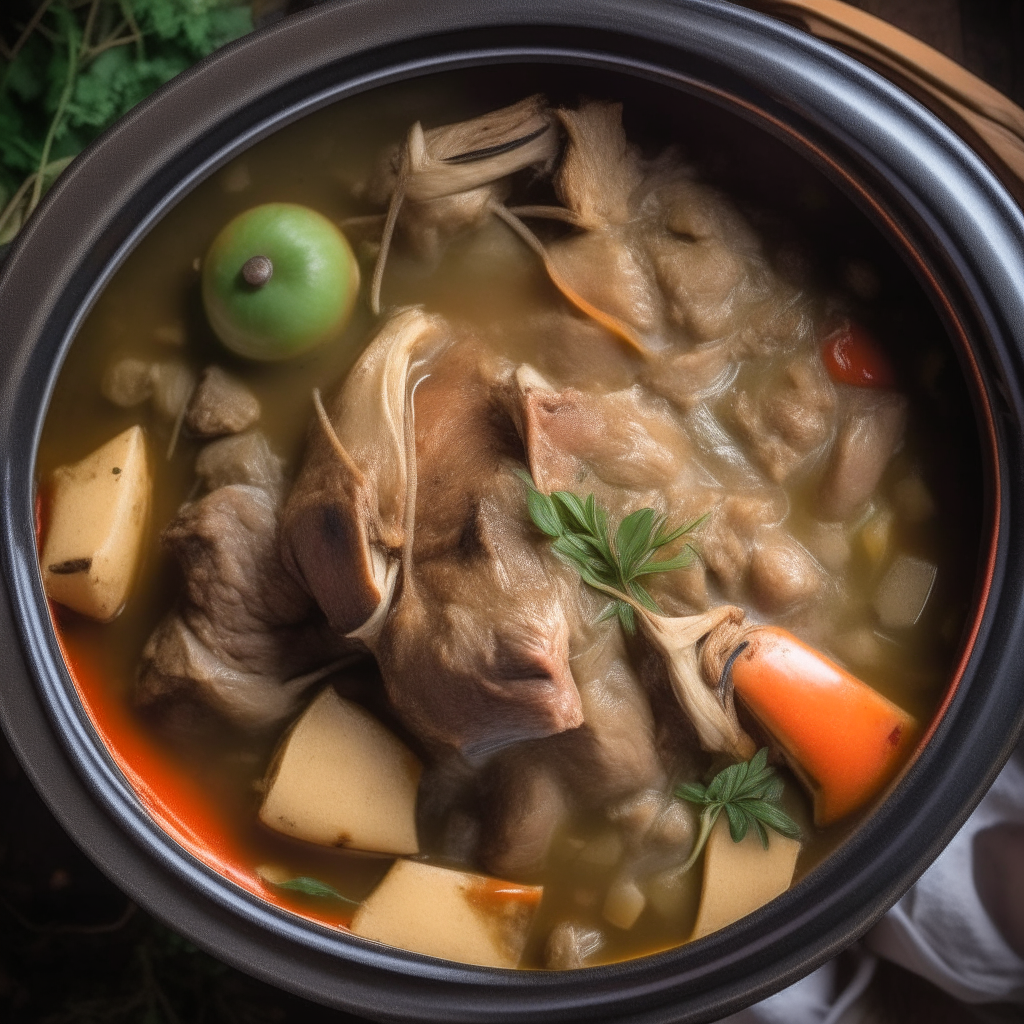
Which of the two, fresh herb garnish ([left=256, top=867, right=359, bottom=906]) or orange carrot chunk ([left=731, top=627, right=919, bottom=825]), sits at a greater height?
orange carrot chunk ([left=731, top=627, right=919, bottom=825])

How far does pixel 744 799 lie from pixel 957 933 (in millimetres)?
810

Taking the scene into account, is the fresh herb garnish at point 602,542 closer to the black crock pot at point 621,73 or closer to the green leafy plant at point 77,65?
the black crock pot at point 621,73

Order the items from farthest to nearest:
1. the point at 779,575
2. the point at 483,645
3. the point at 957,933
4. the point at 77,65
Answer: the point at 957,933
the point at 77,65
the point at 779,575
the point at 483,645

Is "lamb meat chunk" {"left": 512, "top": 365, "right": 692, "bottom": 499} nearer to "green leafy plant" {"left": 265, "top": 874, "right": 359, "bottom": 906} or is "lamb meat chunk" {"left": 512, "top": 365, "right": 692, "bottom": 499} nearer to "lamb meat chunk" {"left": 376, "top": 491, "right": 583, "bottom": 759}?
"lamb meat chunk" {"left": 376, "top": 491, "right": 583, "bottom": 759}

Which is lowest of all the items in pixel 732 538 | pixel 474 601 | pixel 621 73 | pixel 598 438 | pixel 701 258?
pixel 474 601

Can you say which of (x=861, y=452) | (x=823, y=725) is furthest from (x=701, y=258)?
(x=823, y=725)

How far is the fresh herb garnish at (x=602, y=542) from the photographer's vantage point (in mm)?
1649

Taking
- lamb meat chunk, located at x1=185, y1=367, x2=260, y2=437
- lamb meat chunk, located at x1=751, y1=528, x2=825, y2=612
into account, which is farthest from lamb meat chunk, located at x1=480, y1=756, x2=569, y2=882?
lamb meat chunk, located at x1=185, y1=367, x2=260, y2=437

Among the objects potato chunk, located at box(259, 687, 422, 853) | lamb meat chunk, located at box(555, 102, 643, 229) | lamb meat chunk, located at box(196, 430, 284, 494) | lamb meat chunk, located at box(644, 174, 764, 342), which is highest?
lamb meat chunk, located at box(555, 102, 643, 229)

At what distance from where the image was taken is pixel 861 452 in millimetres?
1787

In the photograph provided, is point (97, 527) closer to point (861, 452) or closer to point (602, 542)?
point (602, 542)

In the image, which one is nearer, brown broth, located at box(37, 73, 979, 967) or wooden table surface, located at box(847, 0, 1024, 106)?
brown broth, located at box(37, 73, 979, 967)

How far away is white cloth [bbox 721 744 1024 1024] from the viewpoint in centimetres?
216

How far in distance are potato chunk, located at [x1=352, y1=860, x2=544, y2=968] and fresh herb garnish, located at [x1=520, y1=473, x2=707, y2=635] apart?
54cm
